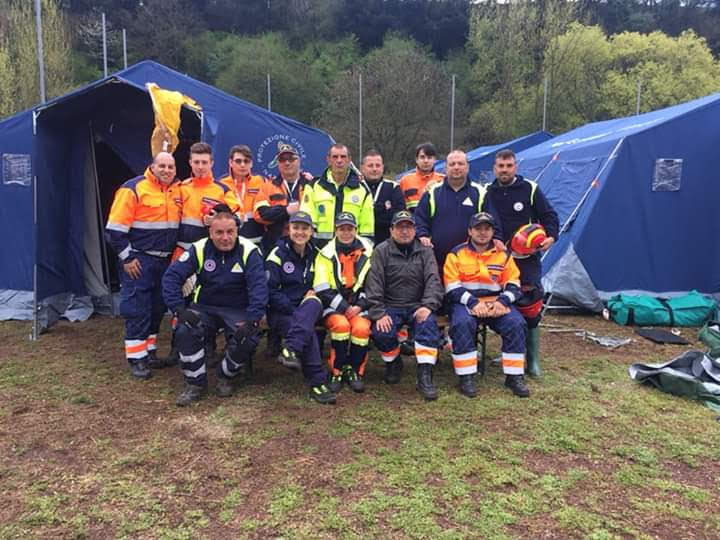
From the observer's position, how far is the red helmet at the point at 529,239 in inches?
159

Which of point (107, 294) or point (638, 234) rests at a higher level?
point (638, 234)

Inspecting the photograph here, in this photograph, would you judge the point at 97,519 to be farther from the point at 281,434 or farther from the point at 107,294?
the point at 107,294

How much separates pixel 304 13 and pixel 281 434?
162ft

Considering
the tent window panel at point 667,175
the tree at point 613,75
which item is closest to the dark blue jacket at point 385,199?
the tent window panel at point 667,175

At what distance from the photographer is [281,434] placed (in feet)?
10.5

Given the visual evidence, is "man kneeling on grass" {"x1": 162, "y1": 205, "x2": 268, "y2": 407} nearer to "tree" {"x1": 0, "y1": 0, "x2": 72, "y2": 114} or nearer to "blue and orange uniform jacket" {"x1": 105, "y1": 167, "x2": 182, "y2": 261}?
"blue and orange uniform jacket" {"x1": 105, "y1": 167, "x2": 182, "y2": 261}

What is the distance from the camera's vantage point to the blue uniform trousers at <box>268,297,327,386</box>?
3.62 metres

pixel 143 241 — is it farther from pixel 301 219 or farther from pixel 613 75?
pixel 613 75

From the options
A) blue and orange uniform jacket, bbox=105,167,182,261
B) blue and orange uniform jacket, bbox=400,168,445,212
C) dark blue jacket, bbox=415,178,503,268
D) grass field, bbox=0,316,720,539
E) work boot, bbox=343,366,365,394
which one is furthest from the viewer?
blue and orange uniform jacket, bbox=400,168,445,212

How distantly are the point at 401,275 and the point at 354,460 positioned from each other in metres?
1.55

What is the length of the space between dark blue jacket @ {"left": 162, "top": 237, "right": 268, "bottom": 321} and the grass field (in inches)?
26.9

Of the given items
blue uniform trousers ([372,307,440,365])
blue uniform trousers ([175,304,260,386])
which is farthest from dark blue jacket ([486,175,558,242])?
blue uniform trousers ([175,304,260,386])

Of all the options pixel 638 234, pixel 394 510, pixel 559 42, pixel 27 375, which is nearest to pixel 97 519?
pixel 394 510

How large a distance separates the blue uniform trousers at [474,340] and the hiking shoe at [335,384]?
A: 0.84 metres
